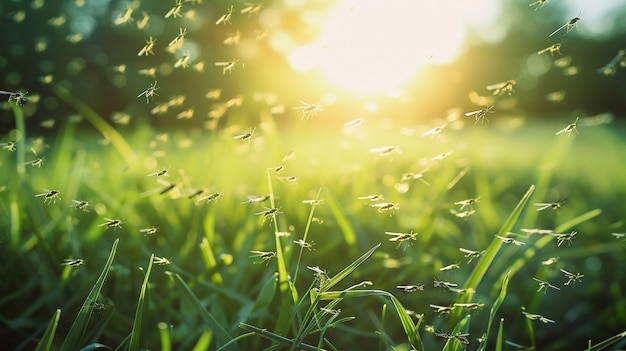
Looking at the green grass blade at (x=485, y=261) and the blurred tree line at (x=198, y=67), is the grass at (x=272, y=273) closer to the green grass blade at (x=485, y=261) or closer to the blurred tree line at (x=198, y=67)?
the green grass blade at (x=485, y=261)

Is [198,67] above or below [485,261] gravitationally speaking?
above

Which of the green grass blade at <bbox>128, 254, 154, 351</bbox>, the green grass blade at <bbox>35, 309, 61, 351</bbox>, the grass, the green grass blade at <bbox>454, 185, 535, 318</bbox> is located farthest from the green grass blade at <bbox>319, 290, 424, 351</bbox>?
the green grass blade at <bbox>35, 309, 61, 351</bbox>

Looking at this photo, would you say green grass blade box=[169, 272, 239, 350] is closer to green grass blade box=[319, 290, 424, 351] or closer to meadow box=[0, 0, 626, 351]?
meadow box=[0, 0, 626, 351]

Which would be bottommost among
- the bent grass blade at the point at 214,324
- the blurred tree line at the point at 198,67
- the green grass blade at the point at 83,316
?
the blurred tree line at the point at 198,67

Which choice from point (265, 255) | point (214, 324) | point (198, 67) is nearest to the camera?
point (214, 324)

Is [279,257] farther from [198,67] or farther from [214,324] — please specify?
[198,67]

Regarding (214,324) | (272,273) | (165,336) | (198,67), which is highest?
(198,67)

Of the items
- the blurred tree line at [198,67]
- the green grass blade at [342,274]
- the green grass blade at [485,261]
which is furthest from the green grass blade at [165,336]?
the blurred tree line at [198,67]

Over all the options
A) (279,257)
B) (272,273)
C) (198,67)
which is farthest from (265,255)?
(198,67)
